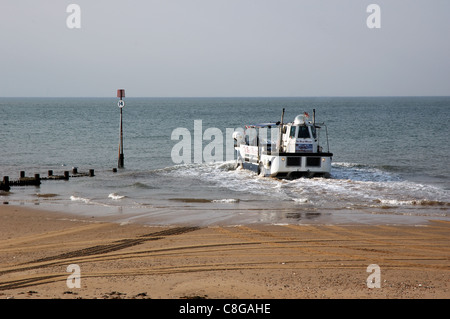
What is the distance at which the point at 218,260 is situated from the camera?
44.3 ft

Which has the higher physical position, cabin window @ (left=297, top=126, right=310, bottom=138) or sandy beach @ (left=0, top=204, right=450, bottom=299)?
cabin window @ (left=297, top=126, right=310, bottom=138)

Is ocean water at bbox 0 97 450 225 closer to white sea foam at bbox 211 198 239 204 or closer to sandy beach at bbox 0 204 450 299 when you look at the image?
white sea foam at bbox 211 198 239 204

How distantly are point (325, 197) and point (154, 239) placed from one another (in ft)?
36.3

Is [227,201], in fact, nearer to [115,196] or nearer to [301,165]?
[115,196]

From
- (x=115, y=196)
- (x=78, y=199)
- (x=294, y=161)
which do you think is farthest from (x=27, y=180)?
(x=294, y=161)

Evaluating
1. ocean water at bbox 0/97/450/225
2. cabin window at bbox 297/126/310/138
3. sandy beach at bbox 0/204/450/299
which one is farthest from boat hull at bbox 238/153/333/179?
sandy beach at bbox 0/204/450/299

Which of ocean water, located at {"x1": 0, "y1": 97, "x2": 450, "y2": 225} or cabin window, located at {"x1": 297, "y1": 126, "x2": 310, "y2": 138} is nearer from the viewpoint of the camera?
ocean water, located at {"x1": 0, "y1": 97, "x2": 450, "y2": 225}

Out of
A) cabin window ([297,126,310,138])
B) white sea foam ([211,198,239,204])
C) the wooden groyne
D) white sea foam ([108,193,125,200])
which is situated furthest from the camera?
cabin window ([297,126,310,138])

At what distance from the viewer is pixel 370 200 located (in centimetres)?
2400

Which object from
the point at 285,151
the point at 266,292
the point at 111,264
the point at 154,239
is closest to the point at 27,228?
the point at 154,239

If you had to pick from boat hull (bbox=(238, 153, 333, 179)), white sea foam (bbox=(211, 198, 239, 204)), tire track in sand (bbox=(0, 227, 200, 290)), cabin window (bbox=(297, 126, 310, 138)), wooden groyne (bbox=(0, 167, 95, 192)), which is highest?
cabin window (bbox=(297, 126, 310, 138))

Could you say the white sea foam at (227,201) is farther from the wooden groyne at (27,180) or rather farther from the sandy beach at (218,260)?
the wooden groyne at (27,180)

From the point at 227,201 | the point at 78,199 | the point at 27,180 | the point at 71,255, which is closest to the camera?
the point at 71,255

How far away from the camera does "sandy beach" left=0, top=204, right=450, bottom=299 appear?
1093cm
